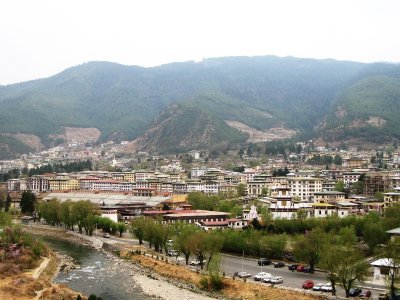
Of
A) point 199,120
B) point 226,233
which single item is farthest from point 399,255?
point 199,120

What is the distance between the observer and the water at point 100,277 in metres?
35.0

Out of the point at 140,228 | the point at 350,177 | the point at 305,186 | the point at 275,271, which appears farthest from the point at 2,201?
the point at 275,271

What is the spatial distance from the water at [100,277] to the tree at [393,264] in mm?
12296

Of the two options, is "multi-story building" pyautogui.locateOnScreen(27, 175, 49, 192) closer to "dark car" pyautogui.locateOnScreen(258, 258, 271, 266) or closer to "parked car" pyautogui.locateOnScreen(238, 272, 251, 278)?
"dark car" pyautogui.locateOnScreen(258, 258, 271, 266)

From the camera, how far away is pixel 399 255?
3178 cm

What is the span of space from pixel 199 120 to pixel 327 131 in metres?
38.9

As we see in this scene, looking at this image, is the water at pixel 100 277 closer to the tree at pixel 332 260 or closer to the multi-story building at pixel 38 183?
the tree at pixel 332 260

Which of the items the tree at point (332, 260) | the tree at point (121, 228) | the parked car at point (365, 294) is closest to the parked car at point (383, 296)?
the parked car at point (365, 294)

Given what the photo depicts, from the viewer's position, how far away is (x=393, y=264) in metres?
31.1

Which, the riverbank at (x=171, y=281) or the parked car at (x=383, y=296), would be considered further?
the riverbank at (x=171, y=281)

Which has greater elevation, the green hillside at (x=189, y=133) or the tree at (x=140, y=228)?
the green hillside at (x=189, y=133)

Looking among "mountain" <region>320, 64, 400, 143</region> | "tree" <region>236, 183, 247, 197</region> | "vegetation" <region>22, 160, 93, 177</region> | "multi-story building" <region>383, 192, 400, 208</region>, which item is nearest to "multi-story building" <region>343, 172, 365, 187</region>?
"tree" <region>236, 183, 247, 197</region>

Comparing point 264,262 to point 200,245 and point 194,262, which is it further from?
point 194,262

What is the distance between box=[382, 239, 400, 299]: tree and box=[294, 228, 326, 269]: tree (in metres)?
4.19
